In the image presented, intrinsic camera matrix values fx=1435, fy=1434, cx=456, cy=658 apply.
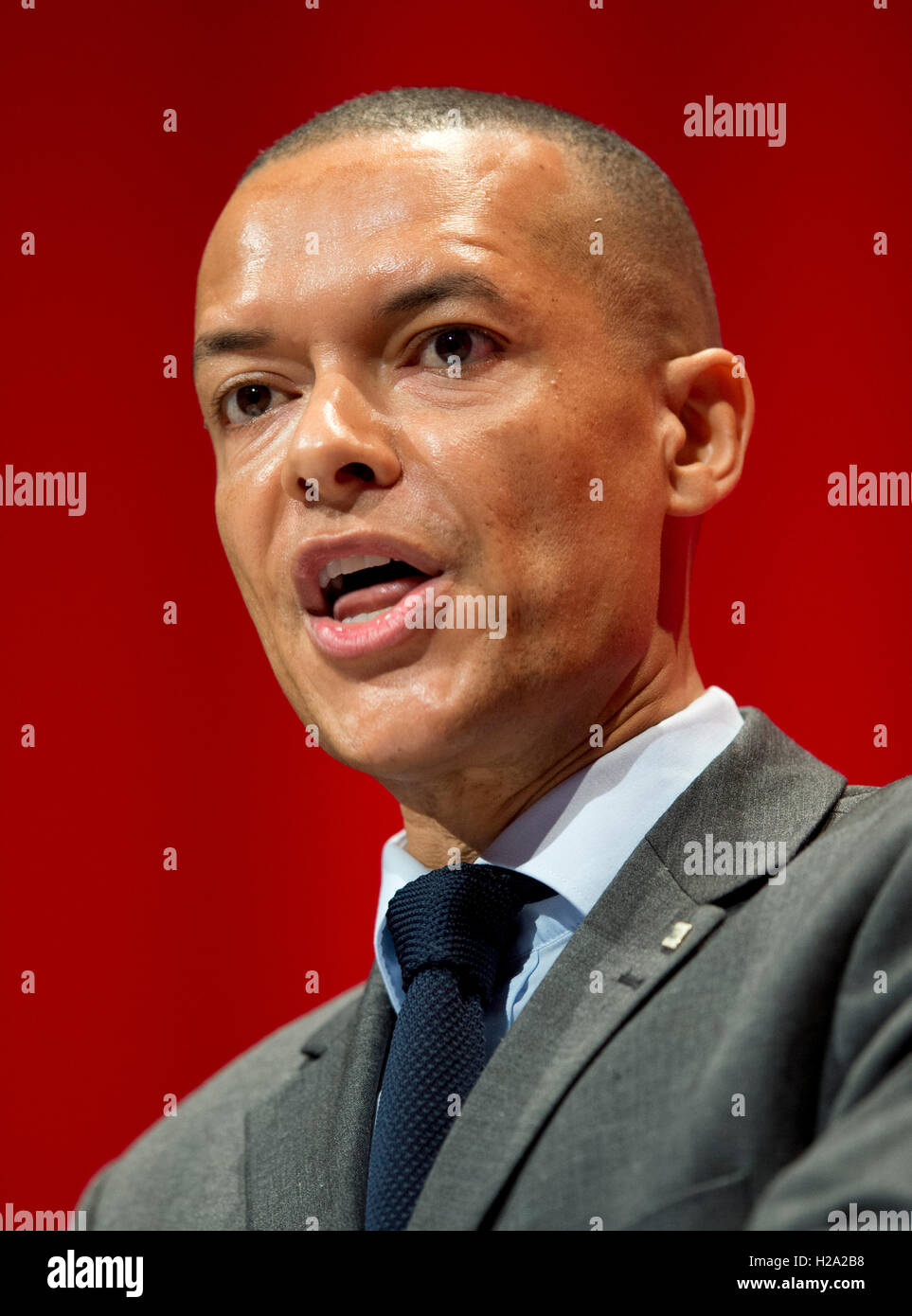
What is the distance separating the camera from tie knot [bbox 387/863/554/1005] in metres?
1.48

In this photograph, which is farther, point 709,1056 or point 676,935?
point 676,935

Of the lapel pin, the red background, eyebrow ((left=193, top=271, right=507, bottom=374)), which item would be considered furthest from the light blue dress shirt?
the red background

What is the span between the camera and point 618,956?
137 cm

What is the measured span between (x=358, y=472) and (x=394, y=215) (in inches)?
11.4

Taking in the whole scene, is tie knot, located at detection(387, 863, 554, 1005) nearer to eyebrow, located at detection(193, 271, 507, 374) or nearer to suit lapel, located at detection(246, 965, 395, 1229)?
suit lapel, located at detection(246, 965, 395, 1229)

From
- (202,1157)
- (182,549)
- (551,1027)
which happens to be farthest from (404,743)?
(182,549)

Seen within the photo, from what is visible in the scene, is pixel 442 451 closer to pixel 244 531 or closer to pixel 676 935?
pixel 244 531

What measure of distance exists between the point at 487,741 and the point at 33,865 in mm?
1271

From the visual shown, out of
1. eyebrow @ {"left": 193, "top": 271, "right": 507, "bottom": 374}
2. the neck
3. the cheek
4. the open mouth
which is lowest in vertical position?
the neck

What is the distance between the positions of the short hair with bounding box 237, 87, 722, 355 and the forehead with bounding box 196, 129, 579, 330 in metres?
0.03

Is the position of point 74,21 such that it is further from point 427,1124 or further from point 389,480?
point 427,1124

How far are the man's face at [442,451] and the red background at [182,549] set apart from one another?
0.76m

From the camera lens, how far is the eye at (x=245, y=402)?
168 centimetres

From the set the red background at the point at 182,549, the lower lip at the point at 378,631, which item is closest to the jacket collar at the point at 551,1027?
the lower lip at the point at 378,631
